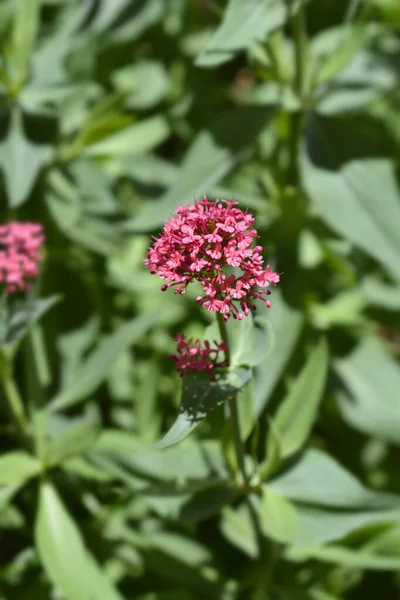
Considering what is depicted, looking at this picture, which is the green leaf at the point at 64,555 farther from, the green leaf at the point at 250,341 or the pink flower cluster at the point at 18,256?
the green leaf at the point at 250,341

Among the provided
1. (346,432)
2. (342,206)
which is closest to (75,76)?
(342,206)

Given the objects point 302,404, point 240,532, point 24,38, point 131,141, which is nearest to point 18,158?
point 24,38

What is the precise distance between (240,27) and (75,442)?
906mm

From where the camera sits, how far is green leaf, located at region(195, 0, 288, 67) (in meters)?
1.44

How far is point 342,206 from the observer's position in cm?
168

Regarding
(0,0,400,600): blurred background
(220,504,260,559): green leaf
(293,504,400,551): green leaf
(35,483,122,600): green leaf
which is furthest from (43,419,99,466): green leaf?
(293,504,400,551): green leaf

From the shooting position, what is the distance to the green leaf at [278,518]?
1306mm

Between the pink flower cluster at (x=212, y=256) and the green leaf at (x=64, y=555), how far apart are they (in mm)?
809

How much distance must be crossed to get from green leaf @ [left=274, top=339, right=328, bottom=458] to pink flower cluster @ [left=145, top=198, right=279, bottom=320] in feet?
1.58

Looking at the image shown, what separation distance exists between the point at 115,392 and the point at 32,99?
84 cm

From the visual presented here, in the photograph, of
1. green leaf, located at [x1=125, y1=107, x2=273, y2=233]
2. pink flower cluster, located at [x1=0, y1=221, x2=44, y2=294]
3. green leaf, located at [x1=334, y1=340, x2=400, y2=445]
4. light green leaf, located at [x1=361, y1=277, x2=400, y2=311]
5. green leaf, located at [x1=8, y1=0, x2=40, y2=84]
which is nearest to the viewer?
pink flower cluster, located at [x1=0, y1=221, x2=44, y2=294]

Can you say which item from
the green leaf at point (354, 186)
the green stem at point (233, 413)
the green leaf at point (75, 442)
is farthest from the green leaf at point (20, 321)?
the green leaf at point (354, 186)

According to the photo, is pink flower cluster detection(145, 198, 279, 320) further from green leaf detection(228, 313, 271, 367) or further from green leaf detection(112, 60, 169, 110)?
green leaf detection(112, 60, 169, 110)

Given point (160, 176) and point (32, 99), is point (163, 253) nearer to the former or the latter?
point (32, 99)
